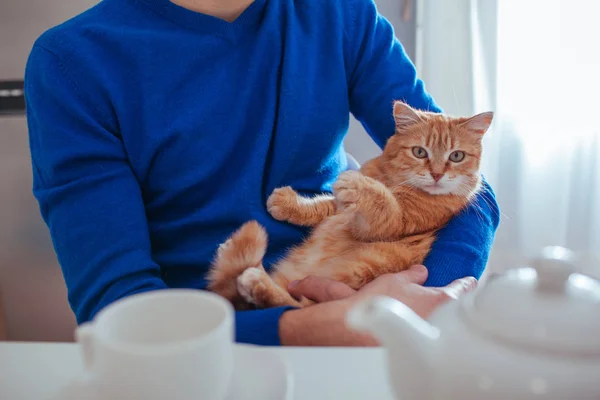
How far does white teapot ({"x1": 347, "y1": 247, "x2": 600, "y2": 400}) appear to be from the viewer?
14.8 inches

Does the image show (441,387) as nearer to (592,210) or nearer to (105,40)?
(105,40)

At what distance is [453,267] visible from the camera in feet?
3.32

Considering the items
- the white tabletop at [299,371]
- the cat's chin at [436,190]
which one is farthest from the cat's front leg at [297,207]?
the white tabletop at [299,371]

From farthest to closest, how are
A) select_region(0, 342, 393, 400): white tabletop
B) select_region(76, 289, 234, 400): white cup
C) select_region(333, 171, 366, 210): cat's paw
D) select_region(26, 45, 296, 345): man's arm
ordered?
select_region(333, 171, 366, 210): cat's paw → select_region(26, 45, 296, 345): man's arm → select_region(0, 342, 393, 400): white tabletop → select_region(76, 289, 234, 400): white cup

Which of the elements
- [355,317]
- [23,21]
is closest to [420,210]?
[355,317]

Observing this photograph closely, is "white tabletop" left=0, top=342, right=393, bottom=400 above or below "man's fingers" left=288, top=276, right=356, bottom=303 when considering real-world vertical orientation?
above

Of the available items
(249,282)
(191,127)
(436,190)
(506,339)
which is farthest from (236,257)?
(506,339)

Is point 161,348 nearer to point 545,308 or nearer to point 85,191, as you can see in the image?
point 545,308

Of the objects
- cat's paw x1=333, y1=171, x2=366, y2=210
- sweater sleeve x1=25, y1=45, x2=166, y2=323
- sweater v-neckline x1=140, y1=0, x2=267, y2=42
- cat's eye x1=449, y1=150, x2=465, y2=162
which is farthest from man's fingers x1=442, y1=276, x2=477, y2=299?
sweater v-neckline x1=140, y1=0, x2=267, y2=42

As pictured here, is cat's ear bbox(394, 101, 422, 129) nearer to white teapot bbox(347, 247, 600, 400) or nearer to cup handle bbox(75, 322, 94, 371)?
white teapot bbox(347, 247, 600, 400)

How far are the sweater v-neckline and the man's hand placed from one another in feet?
1.79

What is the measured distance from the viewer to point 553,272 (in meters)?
0.41

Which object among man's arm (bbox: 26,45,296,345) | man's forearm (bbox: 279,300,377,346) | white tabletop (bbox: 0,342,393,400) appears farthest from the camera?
man's arm (bbox: 26,45,296,345)

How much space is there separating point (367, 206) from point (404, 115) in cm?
23
